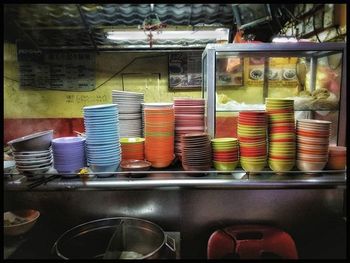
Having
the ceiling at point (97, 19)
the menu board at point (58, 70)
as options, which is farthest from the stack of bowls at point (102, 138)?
the menu board at point (58, 70)

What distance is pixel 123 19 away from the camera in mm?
4160

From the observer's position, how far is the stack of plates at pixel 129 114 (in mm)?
2264

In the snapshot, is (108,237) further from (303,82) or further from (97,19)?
(97,19)

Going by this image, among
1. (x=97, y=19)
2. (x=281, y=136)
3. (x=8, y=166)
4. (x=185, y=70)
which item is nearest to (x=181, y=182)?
(x=281, y=136)

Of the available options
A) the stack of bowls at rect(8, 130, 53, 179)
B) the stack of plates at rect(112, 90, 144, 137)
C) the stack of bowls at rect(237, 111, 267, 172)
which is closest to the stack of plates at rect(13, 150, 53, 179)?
the stack of bowls at rect(8, 130, 53, 179)

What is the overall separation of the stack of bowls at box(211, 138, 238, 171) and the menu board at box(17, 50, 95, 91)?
174 inches

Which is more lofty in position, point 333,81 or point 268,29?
point 268,29

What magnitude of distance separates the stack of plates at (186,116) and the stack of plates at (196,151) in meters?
0.27

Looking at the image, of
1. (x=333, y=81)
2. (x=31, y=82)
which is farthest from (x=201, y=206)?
(x=31, y=82)

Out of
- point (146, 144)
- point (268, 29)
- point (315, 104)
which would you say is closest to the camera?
point (146, 144)

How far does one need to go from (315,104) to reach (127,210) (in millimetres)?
1907

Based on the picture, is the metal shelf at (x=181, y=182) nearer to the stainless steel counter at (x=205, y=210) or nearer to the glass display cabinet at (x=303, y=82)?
the stainless steel counter at (x=205, y=210)

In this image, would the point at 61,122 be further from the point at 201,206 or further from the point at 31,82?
the point at 201,206

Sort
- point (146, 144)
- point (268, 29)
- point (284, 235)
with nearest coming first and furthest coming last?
point (284, 235) < point (146, 144) < point (268, 29)
